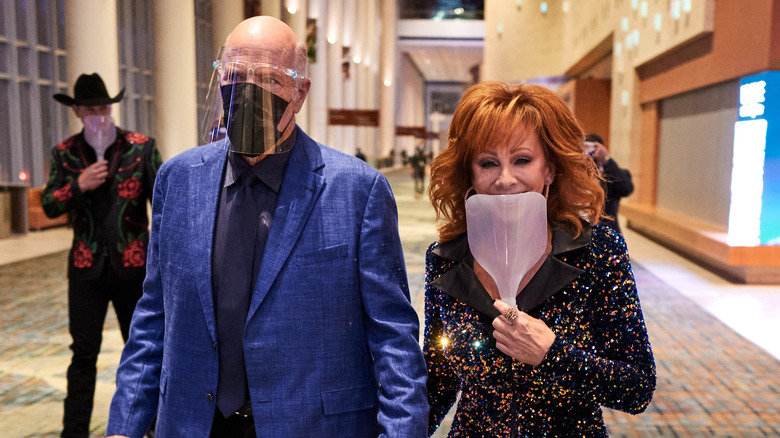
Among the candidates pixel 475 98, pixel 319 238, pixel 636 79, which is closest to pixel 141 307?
pixel 319 238

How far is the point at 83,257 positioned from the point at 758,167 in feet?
28.6

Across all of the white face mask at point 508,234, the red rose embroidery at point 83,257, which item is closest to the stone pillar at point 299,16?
the red rose embroidery at point 83,257

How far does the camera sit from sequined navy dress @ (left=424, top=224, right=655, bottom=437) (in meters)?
1.79

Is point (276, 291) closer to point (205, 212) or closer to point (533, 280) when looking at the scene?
point (205, 212)

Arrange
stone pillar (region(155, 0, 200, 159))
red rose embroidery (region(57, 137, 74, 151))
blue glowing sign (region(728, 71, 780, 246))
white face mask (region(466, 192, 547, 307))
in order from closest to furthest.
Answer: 1. white face mask (region(466, 192, 547, 307))
2. red rose embroidery (region(57, 137, 74, 151))
3. blue glowing sign (region(728, 71, 780, 246))
4. stone pillar (region(155, 0, 200, 159))

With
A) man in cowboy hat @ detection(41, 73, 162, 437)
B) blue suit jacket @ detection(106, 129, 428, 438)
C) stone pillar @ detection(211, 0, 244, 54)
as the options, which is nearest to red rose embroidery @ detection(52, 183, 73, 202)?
man in cowboy hat @ detection(41, 73, 162, 437)

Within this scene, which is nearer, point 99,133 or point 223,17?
point 99,133

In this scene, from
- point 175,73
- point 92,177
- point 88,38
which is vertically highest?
point 88,38

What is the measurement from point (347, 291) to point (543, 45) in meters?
29.0

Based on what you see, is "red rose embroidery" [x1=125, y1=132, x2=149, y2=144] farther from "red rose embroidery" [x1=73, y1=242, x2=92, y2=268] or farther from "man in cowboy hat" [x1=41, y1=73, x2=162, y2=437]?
"red rose embroidery" [x1=73, y1=242, x2=92, y2=268]

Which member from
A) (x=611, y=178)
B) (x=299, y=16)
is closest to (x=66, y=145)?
(x=611, y=178)

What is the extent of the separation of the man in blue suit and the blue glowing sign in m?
9.08

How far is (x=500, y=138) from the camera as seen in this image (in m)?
1.80

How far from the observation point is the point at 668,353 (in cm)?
623
